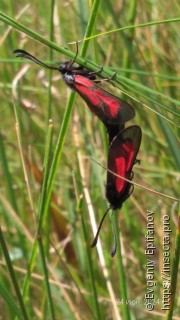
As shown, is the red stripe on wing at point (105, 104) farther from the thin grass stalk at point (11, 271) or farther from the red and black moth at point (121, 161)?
the thin grass stalk at point (11, 271)

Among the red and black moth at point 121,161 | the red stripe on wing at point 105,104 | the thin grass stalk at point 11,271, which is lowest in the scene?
the thin grass stalk at point 11,271

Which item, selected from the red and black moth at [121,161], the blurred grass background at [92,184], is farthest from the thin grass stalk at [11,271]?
the blurred grass background at [92,184]

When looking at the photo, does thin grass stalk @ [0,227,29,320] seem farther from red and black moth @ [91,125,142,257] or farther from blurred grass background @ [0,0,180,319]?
blurred grass background @ [0,0,180,319]

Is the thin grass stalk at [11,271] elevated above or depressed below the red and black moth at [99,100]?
below

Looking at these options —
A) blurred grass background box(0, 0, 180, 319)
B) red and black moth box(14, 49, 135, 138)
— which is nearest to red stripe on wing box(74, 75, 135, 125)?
red and black moth box(14, 49, 135, 138)

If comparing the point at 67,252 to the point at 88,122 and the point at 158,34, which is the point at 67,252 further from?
the point at 158,34

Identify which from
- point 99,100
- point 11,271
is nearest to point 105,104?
point 99,100
